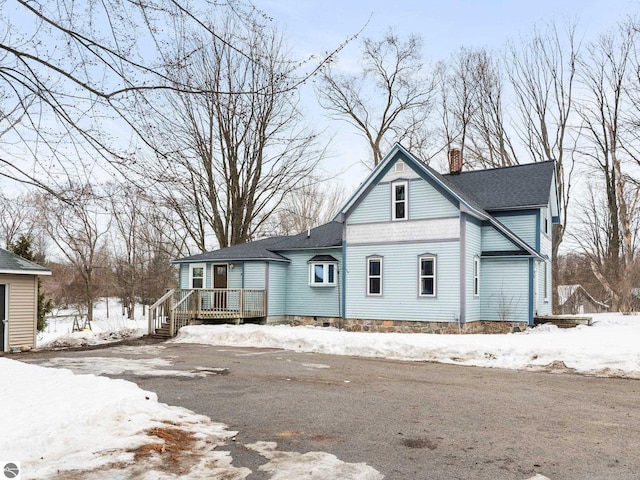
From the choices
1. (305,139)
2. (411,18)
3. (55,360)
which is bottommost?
(55,360)

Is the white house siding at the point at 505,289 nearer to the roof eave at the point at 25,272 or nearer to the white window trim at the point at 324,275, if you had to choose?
the white window trim at the point at 324,275

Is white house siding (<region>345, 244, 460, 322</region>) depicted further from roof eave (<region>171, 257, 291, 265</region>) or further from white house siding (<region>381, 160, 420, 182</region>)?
roof eave (<region>171, 257, 291, 265</region>)

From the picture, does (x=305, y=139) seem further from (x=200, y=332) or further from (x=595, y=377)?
(x=595, y=377)

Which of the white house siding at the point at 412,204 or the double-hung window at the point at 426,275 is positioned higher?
the white house siding at the point at 412,204

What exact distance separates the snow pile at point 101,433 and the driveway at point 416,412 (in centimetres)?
41

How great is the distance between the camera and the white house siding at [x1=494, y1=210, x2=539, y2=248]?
21172 mm

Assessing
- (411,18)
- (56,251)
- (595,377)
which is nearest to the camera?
(411,18)

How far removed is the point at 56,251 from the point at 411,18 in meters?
49.8

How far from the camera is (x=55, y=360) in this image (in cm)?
1352

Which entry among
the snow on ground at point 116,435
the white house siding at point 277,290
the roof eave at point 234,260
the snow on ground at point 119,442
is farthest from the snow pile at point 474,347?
the snow on ground at point 119,442

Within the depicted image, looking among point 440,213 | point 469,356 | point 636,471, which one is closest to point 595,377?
point 469,356

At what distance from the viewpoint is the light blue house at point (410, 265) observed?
762 inches

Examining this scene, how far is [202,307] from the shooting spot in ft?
73.9

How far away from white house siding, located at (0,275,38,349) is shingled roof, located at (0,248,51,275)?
374 mm
